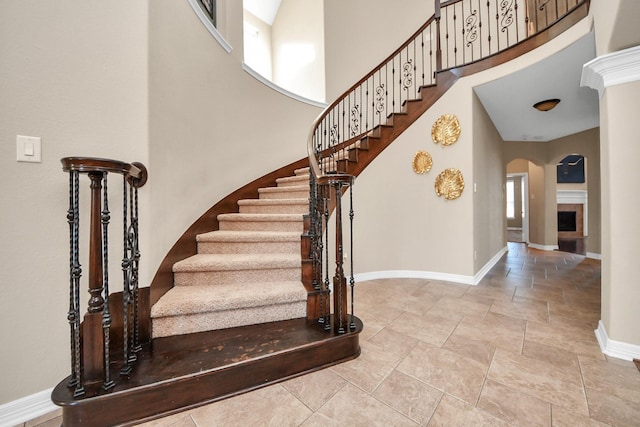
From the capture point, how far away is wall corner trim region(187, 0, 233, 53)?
219cm

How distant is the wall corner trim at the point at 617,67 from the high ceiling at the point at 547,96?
1024 mm

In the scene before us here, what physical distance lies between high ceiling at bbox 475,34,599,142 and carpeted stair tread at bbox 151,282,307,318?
3430 mm

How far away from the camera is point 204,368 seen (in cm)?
130

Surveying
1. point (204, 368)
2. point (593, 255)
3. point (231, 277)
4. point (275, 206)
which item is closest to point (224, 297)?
point (231, 277)

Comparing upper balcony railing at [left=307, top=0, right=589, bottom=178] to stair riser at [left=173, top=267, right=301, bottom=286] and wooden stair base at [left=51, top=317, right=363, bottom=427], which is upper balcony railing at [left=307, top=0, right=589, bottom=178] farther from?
Answer: wooden stair base at [left=51, top=317, right=363, bottom=427]

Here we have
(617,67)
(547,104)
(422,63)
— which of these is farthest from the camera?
(422,63)

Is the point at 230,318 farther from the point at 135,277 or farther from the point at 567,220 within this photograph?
the point at 567,220

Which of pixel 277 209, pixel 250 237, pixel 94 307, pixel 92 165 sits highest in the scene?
pixel 92 165

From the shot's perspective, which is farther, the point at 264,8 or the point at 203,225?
the point at 264,8

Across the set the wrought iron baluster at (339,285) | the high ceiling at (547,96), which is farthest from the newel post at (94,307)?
the high ceiling at (547,96)

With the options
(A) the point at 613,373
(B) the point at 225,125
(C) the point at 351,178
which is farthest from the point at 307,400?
(B) the point at 225,125

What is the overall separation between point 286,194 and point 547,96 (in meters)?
3.76

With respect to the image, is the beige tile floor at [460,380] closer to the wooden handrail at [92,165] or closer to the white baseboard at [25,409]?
the white baseboard at [25,409]

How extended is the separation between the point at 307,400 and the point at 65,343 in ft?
4.31
